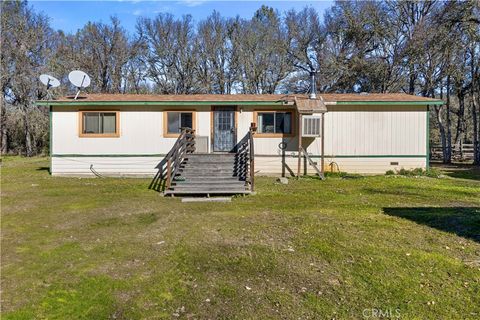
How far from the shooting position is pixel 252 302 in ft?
10.8

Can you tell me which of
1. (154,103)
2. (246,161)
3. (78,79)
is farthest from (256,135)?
(78,79)

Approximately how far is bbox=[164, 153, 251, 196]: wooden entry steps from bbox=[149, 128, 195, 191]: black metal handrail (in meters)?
0.20

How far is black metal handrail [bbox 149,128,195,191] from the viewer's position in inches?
386

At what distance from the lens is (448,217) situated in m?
6.15

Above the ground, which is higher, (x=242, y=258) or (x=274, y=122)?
(x=274, y=122)

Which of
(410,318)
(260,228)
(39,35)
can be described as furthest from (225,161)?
(39,35)

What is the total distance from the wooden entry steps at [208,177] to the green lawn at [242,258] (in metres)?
0.94

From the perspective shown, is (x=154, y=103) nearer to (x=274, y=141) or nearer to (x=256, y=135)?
(x=256, y=135)

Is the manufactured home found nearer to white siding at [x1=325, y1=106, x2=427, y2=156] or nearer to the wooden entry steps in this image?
white siding at [x1=325, y1=106, x2=427, y2=156]

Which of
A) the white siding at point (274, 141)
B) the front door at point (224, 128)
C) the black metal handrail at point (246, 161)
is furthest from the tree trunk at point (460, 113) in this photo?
the front door at point (224, 128)

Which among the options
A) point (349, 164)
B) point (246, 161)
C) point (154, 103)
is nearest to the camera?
point (246, 161)

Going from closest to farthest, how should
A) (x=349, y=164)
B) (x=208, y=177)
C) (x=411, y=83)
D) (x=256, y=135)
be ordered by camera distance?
1. (x=208, y=177)
2. (x=256, y=135)
3. (x=349, y=164)
4. (x=411, y=83)

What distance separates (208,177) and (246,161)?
5.37 ft

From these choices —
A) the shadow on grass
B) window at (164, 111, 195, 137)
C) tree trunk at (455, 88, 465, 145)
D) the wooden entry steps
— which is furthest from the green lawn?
tree trunk at (455, 88, 465, 145)
